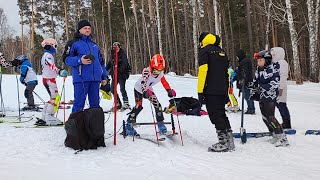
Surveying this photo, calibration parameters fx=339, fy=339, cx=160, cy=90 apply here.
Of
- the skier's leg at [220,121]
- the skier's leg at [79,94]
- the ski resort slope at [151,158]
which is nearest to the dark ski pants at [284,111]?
the ski resort slope at [151,158]

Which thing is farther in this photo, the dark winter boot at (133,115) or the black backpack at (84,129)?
the dark winter boot at (133,115)

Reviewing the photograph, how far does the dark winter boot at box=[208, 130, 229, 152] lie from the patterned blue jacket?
125 cm

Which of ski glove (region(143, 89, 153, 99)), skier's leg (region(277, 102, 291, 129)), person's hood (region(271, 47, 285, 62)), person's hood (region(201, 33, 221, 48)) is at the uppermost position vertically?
person's hood (region(201, 33, 221, 48))

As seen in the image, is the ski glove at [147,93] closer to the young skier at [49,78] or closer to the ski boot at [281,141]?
the young skier at [49,78]

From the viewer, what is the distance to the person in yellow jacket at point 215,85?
19.0ft

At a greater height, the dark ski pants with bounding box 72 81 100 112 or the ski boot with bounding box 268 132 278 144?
the dark ski pants with bounding box 72 81 100 112

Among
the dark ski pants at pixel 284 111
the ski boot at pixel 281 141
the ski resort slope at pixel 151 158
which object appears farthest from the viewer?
the dark ski pants at pixel 284 111

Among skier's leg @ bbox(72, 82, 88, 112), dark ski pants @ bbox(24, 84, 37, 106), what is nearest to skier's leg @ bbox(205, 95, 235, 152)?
skier's leg @ bbox(72, 82, 88, 112)

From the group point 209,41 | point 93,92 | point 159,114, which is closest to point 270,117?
point 209,41

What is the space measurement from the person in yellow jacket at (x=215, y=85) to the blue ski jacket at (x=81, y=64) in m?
1.78

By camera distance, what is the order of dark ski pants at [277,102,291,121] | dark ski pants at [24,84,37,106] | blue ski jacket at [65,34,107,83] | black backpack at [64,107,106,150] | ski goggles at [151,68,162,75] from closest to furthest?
black backpack at [64,107,106,150]
blue ski jacket at [65,34,107,83]
ski goggles at [151,68,162,75]
dark ski pants at [277,102,291,121]
dark ski pants at [24,84,37,106]

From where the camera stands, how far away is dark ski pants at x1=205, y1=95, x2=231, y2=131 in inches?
230

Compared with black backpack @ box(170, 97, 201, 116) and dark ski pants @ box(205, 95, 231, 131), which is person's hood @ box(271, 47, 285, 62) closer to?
dark ski pants @ box(205, 95, 231, 131)

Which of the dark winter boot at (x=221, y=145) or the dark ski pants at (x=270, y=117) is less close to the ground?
the dark ski pants at (x=270, y=117)
